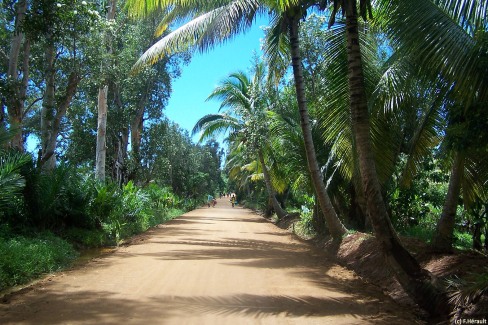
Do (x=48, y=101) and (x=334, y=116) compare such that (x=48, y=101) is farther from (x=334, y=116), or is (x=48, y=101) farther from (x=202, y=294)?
(x=202, y=294)

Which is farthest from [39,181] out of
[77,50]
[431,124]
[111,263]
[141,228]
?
[431,124]

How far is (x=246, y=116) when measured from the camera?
2569 centimetres

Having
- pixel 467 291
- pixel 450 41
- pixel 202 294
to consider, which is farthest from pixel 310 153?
→ pixel 467 291

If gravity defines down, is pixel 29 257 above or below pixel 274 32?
below

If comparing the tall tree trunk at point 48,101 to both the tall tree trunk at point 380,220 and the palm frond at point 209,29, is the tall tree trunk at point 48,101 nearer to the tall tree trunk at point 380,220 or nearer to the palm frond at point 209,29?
the palm frond at point 209,29

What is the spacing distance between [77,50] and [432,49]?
32.7 ft

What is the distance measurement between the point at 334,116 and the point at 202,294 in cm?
568

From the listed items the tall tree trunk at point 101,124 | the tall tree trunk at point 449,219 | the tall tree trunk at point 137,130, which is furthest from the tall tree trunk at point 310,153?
the tall tree trunk at point 137,130

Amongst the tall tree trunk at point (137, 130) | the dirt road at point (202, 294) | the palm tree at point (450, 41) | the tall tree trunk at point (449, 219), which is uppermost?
the tall tree trunk at point (137, 130)

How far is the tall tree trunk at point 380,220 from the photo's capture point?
581 cm

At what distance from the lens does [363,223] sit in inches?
567

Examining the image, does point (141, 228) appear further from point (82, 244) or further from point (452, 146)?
point (452, 146)

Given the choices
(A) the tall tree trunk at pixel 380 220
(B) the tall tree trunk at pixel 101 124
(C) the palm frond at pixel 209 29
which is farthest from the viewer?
(B) the tall tree trunk at pixel 101 124

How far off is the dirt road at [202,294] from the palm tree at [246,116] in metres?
14.4
